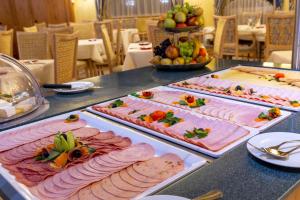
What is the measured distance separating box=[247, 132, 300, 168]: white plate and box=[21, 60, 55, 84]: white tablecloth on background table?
2074 mm

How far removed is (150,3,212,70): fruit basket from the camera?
1.37 m

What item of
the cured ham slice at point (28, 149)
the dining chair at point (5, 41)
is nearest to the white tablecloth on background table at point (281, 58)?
the cured ham slice at point (28, 149)

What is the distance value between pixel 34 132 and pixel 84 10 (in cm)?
720

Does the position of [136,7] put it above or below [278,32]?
above

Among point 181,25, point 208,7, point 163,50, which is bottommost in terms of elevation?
point 163,50

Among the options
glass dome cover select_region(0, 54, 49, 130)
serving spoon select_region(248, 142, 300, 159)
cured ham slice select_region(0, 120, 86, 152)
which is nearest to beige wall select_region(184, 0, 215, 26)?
glass dome cover select_region(0, 54, 49, 130)

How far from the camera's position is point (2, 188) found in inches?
22.1

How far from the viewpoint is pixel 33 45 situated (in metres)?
3.20

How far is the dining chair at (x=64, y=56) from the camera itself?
8.74 feet

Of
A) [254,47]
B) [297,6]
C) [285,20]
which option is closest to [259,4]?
[254,47]

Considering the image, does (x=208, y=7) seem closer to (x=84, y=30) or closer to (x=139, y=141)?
(x=84, y=30)

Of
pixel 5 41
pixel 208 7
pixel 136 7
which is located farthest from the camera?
pixel 136 7

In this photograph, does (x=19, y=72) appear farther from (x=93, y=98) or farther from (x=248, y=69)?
(x=248, y=69)

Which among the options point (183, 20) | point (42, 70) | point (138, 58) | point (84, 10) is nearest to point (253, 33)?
point (138, 58)
